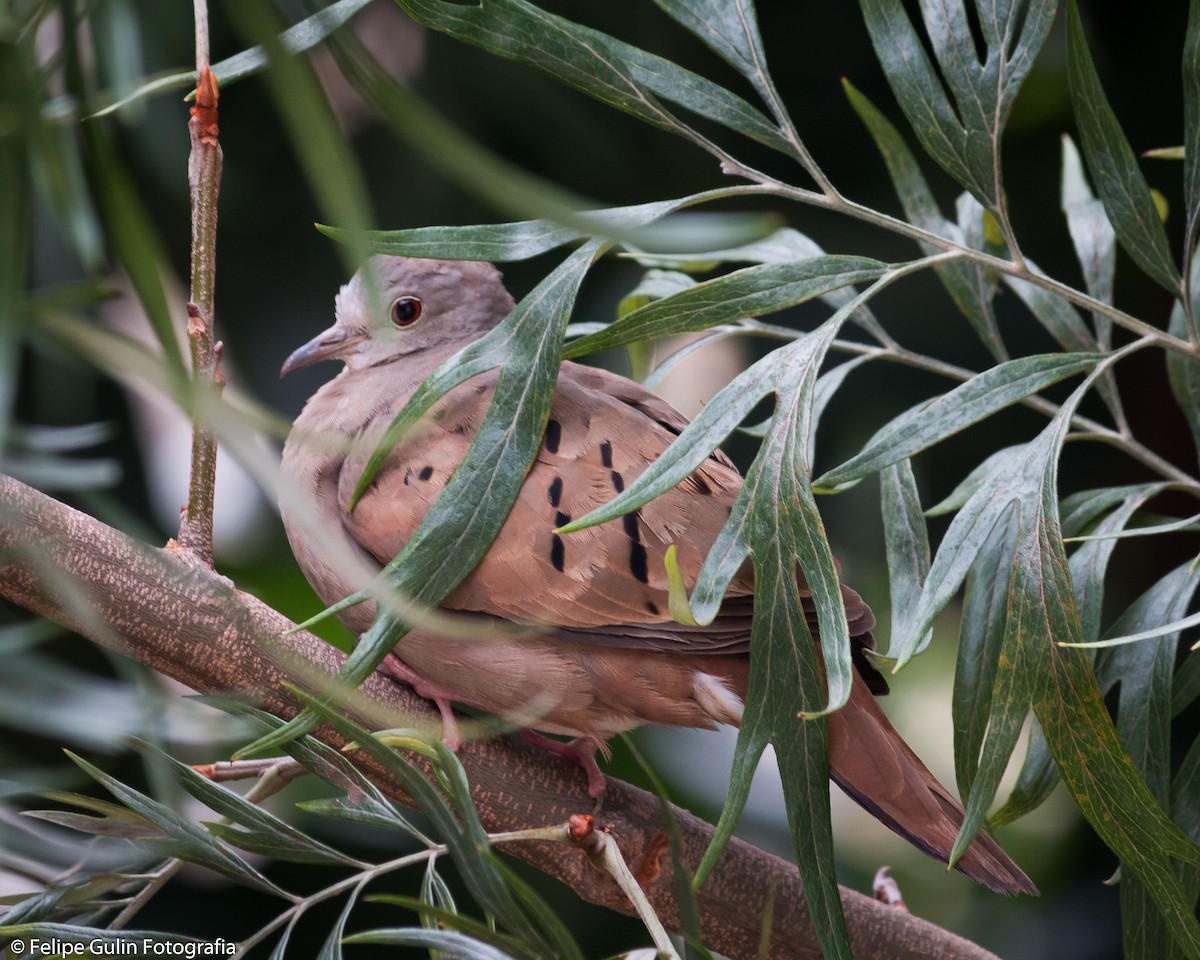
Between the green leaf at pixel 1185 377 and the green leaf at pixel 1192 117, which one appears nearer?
the green leaf at pixel 1192 117

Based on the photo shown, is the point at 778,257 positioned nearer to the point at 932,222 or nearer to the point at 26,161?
the point at 932,222

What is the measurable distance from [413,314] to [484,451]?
1.92 feet

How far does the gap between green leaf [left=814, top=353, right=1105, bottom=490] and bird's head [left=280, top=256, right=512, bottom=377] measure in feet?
1.99

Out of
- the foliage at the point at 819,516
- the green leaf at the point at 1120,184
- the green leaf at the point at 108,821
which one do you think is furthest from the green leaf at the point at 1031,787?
the green leaf at the point at 108,821

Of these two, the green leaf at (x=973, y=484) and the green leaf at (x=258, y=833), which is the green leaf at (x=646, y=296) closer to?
the green leaf at (x=973, y=484)

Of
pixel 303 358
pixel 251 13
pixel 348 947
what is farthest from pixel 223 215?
pixel 251 13

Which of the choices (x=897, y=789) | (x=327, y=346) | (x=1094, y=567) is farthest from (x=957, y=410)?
(x=327, y=346)

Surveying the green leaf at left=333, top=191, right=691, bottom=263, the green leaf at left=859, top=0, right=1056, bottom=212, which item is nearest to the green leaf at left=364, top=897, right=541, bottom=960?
the green leaf at left=333, top=191, right=691, bottom=263

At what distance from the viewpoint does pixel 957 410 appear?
2.60 feet

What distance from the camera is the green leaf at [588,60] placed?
0.80m

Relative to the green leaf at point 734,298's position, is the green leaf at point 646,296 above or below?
below

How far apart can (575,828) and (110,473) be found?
0.39 m

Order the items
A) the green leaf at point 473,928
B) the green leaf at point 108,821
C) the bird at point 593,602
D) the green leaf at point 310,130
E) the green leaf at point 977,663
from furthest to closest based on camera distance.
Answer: the bird at point 593,602 < the green leaf at point 977,663 < the green leaf at point 108,821 < the green leaf at point 473,928 < the green leaf at point 310,130

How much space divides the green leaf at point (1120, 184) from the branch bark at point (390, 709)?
21.7 inches
